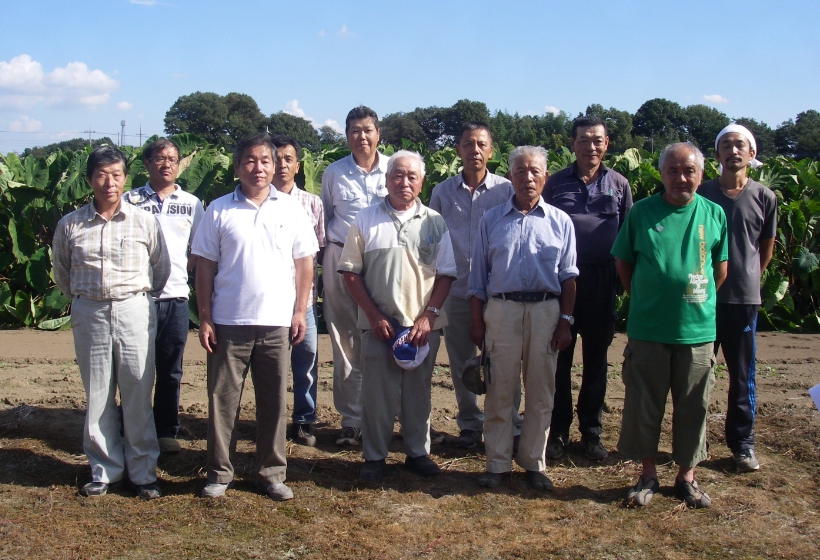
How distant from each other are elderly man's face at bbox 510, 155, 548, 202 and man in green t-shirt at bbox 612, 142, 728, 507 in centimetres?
55

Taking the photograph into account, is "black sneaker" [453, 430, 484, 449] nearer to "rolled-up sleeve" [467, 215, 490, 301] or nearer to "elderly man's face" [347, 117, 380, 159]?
"rolled-up sleeve" [467, 215, 490, 301]

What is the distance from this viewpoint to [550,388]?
13.3 ft

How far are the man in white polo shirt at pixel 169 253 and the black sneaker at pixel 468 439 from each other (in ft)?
6.33

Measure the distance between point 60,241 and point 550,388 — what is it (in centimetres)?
289

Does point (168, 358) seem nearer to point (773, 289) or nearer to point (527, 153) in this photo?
point (527, 153)

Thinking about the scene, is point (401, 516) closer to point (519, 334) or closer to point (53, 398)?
point (519, 334)

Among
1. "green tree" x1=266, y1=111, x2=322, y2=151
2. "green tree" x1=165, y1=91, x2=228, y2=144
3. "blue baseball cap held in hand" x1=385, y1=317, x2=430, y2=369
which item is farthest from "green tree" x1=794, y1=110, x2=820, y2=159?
"blue baseball cap held in hand" x1=385, y1=317, x2=430, y2=369

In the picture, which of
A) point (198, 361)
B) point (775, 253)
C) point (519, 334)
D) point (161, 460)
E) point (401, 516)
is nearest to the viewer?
point (401, 516)

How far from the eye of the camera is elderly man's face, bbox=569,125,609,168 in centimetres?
450

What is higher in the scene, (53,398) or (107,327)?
(107,327)

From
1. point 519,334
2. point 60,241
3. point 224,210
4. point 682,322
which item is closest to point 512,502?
point 519,334

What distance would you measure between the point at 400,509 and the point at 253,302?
139cm

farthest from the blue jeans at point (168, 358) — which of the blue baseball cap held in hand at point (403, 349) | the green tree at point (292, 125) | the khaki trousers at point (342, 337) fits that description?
the green tree at point (292, 125)

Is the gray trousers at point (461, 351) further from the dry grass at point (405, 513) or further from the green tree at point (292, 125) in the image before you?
the green tree at point (292, 125)
